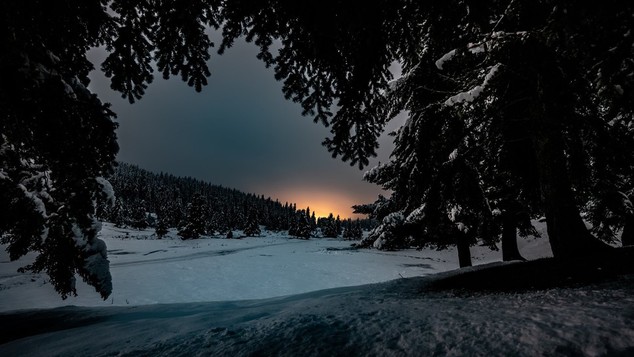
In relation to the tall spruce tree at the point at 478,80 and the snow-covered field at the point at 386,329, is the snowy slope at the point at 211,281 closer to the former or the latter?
the tall spruce tree at the point at 478,80

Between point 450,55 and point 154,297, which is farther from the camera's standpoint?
point 154,297

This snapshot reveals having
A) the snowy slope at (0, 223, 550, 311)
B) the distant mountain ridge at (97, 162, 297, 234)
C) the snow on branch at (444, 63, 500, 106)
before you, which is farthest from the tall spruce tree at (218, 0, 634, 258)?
the distant mountain ridge at (97, 162, 297, 234)

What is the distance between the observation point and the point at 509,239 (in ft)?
36.3

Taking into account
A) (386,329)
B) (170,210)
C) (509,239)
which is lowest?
(386,329)

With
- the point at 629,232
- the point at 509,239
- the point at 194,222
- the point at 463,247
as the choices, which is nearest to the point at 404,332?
the point at 509,239

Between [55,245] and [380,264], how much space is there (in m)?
16.9

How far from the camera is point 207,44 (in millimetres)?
4586

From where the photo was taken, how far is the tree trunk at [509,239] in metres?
10.9

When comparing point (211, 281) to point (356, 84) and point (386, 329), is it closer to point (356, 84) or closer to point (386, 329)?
point (356, 84)

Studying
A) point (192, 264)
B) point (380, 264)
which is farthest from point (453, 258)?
point (192, 264)

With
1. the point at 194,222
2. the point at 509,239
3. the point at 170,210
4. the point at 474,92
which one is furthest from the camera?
the point at 170,210

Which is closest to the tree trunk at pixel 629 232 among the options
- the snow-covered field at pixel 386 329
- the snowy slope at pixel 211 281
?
the snowy slope at pixel 211 281

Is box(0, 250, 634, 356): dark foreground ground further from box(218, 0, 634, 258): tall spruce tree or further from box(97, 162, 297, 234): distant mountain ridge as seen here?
box(97, 162, 297, 234): distant mountain ridge

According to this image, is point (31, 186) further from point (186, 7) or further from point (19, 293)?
point (19, 293)
